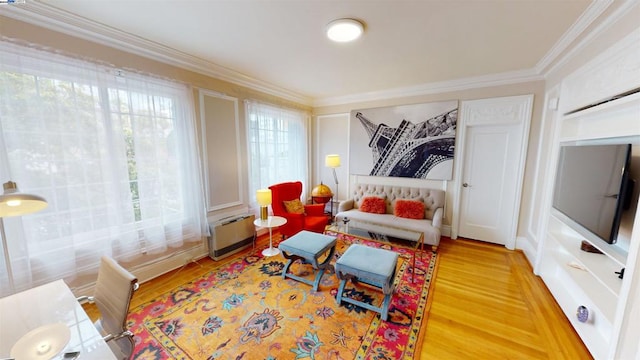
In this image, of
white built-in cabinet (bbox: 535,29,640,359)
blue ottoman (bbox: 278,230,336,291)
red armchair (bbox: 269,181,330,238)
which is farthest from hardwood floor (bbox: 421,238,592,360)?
red armchair (bbox: 269,181,330,238)

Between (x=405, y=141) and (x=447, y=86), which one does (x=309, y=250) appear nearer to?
(x=405, y=141)

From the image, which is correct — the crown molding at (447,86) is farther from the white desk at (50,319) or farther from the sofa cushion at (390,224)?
the white desk at (50,319)

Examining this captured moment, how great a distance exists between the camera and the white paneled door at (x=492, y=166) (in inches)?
128

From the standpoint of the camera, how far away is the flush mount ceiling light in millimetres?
1895

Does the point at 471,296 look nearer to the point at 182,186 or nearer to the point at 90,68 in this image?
the point at 182,186

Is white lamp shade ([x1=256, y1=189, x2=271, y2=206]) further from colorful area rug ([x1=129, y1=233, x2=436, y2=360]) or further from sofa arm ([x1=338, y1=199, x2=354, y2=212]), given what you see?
sofa arm ([x1=338, y1=199, x2=354, y2=212])

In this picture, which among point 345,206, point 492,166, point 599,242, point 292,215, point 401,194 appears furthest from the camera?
point 345,206

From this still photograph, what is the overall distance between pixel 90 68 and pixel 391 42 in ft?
9.19

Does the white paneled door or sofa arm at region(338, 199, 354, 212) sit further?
sofa arm at region(338, 199, 354, 212)

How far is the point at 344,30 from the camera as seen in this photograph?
199 centimetres

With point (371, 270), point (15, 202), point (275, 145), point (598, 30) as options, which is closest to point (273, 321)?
point (371, 270)

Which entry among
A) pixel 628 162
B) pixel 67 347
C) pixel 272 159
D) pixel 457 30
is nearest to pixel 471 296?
pixel 628 162

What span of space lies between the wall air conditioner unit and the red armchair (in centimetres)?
45

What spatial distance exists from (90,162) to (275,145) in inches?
94.9
